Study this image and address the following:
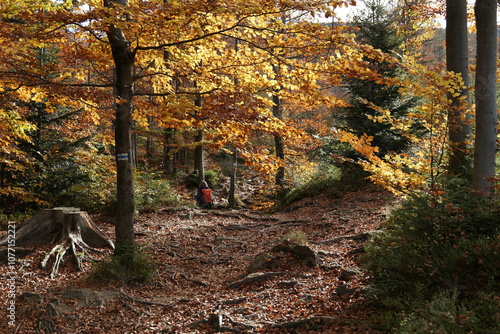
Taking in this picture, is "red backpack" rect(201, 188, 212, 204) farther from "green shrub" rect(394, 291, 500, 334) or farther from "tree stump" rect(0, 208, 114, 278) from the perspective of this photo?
"green shrub" rect(394, 291, 500, 334)

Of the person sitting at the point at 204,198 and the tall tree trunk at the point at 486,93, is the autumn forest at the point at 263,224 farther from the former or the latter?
the person sitting at the point at 204,198

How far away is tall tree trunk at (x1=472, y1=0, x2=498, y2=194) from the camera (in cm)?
430

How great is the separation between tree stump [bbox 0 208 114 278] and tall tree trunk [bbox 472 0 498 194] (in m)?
7.15

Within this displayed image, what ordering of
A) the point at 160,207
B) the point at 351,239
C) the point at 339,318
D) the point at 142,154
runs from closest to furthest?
1. the point at 339,318
2. the point at 351,239
3. the point at 160,207
4. the point at 142,154

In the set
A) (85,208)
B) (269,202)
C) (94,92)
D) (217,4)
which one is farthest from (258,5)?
(269,202)

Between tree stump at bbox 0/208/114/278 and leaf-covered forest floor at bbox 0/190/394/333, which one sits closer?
leaf-covered forest floor at bbox 0/190/394/333

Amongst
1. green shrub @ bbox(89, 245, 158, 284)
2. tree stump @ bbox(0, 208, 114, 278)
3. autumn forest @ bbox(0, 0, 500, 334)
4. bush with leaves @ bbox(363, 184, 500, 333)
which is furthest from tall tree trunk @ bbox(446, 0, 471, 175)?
tree stump @ bbox(0, 208, 114, 278)

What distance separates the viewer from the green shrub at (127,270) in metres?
6.18

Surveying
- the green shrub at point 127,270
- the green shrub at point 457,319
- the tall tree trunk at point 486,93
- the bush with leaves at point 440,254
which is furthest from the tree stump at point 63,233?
the tall tree trunk at point 486,93

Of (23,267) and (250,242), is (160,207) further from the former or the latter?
(23,267)

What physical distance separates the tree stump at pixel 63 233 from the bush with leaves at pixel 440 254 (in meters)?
5.96

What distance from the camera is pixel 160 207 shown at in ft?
41.4

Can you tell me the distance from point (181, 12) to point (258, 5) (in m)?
1.07

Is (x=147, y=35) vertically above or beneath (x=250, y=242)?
above
